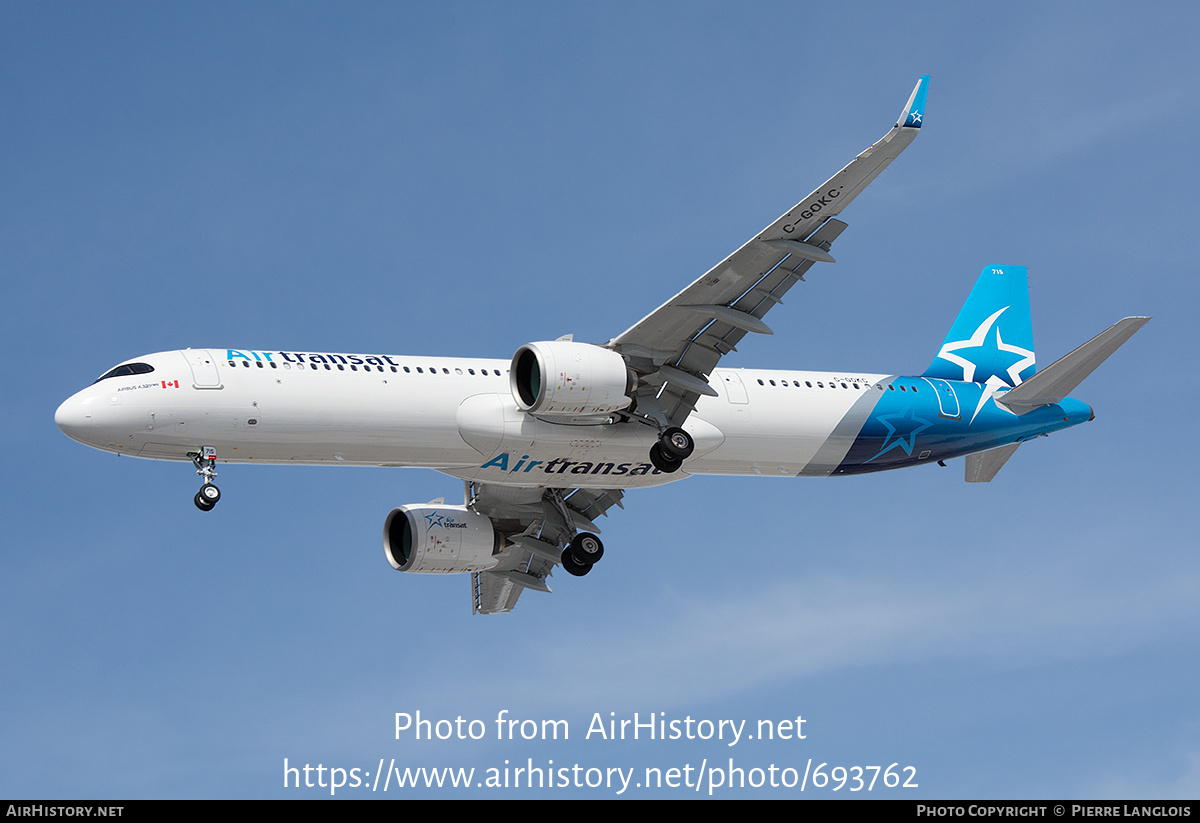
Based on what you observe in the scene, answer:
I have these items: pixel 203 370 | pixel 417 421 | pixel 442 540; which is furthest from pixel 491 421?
pixel 442 540

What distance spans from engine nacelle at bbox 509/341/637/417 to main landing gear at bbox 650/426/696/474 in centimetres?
168

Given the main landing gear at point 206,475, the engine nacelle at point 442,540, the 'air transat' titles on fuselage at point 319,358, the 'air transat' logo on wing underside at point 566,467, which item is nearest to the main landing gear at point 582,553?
the engine nacelle at point 442,540

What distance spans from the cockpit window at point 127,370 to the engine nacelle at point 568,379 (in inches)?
329

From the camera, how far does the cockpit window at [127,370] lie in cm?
3350

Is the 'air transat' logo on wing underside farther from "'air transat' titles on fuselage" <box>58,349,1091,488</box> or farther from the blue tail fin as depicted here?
the blue tail fin

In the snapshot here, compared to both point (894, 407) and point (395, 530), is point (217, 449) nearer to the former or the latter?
point (395, 530)

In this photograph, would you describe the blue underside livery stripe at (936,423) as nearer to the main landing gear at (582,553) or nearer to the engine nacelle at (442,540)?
the main landing gear at (582,553)

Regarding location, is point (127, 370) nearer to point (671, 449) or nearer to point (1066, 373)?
point (671, 449)

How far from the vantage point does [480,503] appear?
140ft

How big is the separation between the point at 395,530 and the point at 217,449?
10.0 meters
